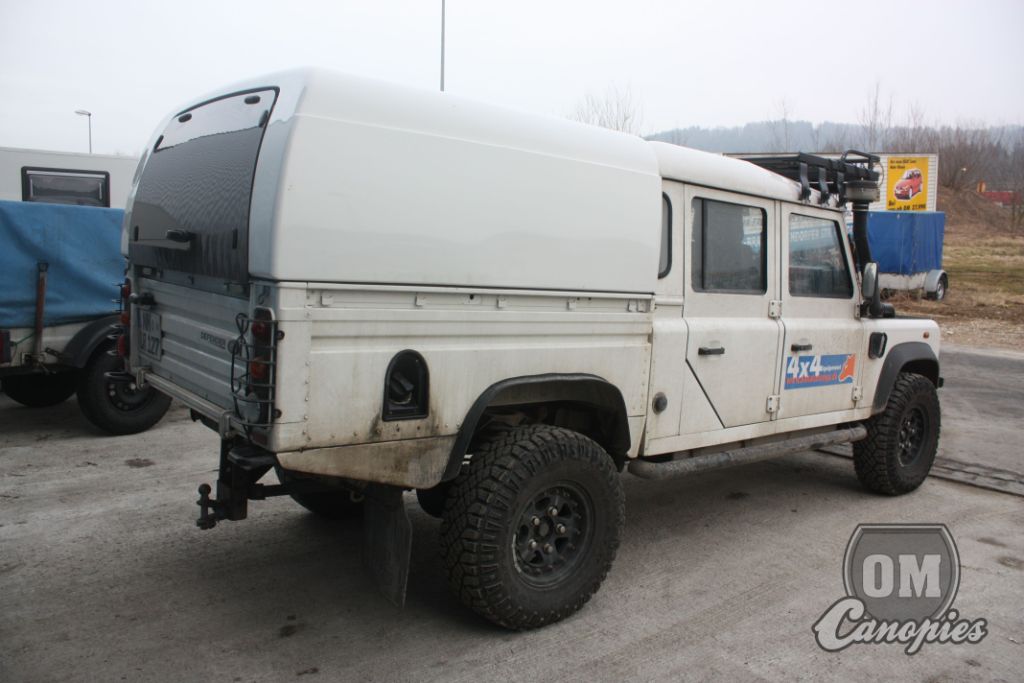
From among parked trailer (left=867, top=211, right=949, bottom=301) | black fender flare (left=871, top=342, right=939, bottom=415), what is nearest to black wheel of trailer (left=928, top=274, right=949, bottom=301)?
parked trailer (left=867, top=211, right=949, bottom=301)

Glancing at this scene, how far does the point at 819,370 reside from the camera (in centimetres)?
522

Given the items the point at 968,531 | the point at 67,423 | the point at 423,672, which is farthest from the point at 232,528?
the point at 968,531

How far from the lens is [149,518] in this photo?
4.99m

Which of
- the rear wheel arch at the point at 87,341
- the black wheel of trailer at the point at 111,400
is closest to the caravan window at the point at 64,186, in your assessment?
the rear wheel arch at the point at 87,341

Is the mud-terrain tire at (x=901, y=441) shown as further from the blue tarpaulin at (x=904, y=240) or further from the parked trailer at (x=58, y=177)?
the blue tarpaulin at (x=904, y=240)

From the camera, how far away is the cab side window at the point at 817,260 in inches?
202

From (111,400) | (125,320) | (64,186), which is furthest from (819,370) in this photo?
(64,186)

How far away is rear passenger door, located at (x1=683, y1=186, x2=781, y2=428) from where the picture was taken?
447 centimetres

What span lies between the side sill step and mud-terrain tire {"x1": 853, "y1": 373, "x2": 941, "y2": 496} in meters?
0.22

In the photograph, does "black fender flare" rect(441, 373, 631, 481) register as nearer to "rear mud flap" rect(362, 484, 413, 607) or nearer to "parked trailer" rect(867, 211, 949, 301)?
"rear mud flap" rect(362, 484, 413, 607)

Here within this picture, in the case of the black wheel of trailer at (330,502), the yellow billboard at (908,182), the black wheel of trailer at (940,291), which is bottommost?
the black wheel of trailer at (330,502)

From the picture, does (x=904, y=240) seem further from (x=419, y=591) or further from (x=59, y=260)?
(x=419, y=591)

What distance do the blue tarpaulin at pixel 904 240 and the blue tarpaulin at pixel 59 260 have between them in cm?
1920

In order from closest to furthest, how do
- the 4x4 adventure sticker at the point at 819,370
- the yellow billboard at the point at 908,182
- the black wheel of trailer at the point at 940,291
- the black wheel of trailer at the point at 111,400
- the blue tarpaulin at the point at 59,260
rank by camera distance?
the 4x4 adventure sticker at the point at 819,370, the blue tarpaulin at the point at 59,260, the black wheel of trailer at the point at 111,400, the black wheel of trailer at the point at 940,291, the yellow billboard at the point at 908,182
